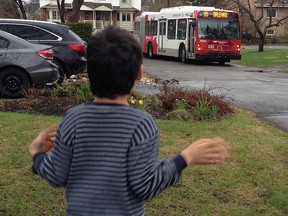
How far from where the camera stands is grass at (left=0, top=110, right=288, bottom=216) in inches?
166

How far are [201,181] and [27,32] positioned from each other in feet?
30.9

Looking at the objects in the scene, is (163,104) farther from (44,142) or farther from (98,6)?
(98,6)

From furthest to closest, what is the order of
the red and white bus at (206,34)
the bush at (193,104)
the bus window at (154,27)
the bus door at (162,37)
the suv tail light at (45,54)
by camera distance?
the bus window at (154,27) < the bus door at (162,37) < the red and white bus at (206,34) < the suv tail light at (45,54) < the bush at (193,104)

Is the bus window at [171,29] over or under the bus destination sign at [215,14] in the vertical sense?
under

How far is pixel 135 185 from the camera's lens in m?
1.96

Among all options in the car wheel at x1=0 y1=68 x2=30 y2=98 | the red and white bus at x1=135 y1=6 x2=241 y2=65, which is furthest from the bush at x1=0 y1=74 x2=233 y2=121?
the red and white bus at x1=135 y1=6 x2=241 y2=65

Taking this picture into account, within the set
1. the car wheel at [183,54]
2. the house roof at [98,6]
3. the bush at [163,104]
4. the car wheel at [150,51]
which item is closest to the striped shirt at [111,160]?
the bush at [163,104]

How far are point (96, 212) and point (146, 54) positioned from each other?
3101 centimetres

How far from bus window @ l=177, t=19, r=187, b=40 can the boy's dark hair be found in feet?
79.5

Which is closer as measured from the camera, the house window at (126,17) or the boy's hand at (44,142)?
the boy's hand at (44,142)

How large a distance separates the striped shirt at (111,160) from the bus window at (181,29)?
79.7 ft

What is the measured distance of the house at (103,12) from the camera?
6819 centimetres

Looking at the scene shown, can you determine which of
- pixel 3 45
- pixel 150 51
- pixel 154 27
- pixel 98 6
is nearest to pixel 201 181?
pixel 3 45

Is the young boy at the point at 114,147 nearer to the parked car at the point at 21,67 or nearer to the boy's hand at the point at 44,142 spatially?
the boy's hand at the point at 44,142
